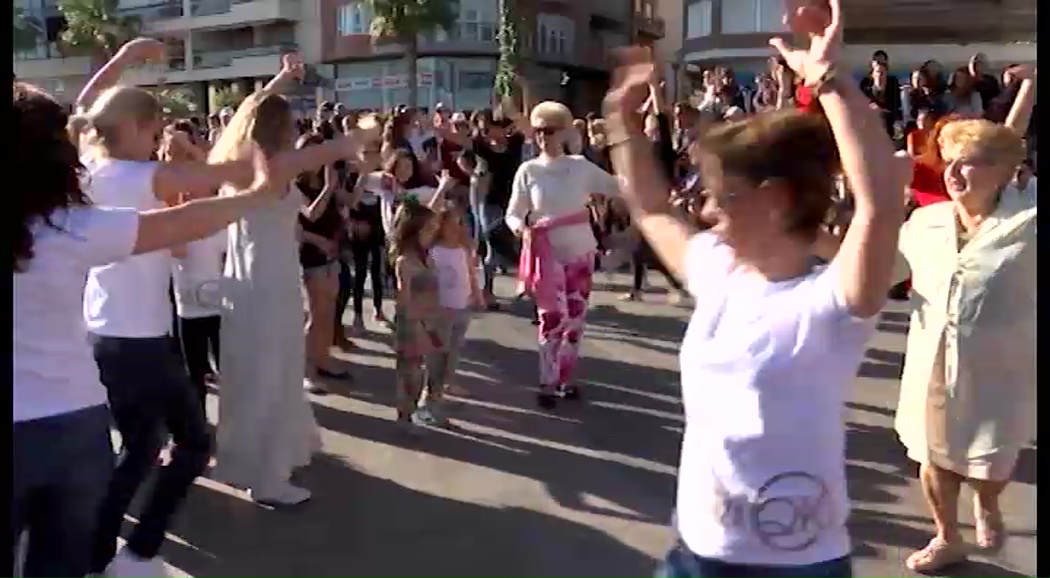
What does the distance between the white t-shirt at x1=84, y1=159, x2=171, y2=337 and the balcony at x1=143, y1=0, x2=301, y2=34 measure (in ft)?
25.7

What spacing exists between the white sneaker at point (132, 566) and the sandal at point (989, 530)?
2.64 meters

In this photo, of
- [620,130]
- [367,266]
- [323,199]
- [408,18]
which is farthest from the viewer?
[408,18]

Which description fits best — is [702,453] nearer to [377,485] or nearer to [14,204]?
[14,204]

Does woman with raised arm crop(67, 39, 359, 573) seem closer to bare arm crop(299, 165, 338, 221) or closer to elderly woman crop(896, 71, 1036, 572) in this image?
elderly woman crop(896, 71, 1036, 572)

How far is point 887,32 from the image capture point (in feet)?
33.7

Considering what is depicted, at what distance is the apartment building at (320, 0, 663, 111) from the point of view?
762cm

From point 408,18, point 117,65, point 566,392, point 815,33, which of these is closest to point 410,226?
point 566,392

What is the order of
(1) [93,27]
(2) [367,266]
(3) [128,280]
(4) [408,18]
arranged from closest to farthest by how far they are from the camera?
1. (3) [128,280]
2. (2) [367,266]
3. (1) [93,27]
4. (4) [408,18]

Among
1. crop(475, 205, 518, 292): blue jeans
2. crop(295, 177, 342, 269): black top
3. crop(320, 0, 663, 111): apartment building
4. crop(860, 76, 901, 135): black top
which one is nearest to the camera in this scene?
crop(295, 177, 342, 269): black top

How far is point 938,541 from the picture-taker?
3.92 meters

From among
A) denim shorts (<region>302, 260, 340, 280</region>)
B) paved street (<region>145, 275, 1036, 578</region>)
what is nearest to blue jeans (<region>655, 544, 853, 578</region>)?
paved street (<region>145, 275, 1036, 578</region>)

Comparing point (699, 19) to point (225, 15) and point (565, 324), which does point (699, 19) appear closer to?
point (565, 324)

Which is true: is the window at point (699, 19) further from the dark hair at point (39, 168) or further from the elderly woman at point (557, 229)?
the dark hair at point (39, 168)

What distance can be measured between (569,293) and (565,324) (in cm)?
16
